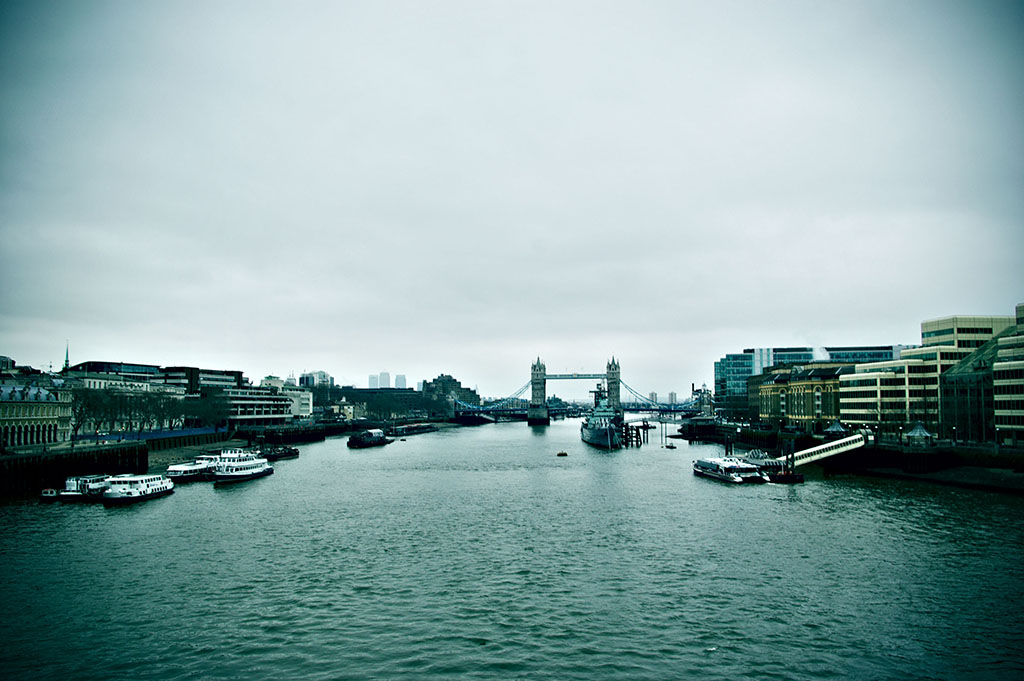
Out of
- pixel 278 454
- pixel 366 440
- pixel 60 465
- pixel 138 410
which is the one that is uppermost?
pixel 138 410

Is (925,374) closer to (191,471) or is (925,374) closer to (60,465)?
(191,471)

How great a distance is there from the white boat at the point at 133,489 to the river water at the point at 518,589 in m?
1.70

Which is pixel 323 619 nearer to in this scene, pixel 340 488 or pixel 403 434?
pixel 340 488

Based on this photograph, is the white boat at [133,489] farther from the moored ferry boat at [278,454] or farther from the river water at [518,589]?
the moored ferry boat at [278,454]

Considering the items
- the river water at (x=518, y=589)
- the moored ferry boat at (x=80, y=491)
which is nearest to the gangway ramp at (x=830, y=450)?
the river water at (x=518, y=589)

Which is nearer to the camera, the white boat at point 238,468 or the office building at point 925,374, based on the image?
the white boat at point 238,468

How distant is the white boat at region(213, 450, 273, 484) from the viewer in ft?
247

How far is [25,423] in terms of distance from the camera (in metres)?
80.5

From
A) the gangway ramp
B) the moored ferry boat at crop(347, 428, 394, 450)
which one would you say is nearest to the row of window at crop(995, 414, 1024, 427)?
the gangway ramp

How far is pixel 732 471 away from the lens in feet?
249

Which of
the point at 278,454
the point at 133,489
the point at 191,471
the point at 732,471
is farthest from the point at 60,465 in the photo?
the point at 732,471

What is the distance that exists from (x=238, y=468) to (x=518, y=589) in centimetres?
5479

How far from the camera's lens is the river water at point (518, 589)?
2477 centimetres

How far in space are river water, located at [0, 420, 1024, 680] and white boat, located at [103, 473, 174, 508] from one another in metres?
1.70
